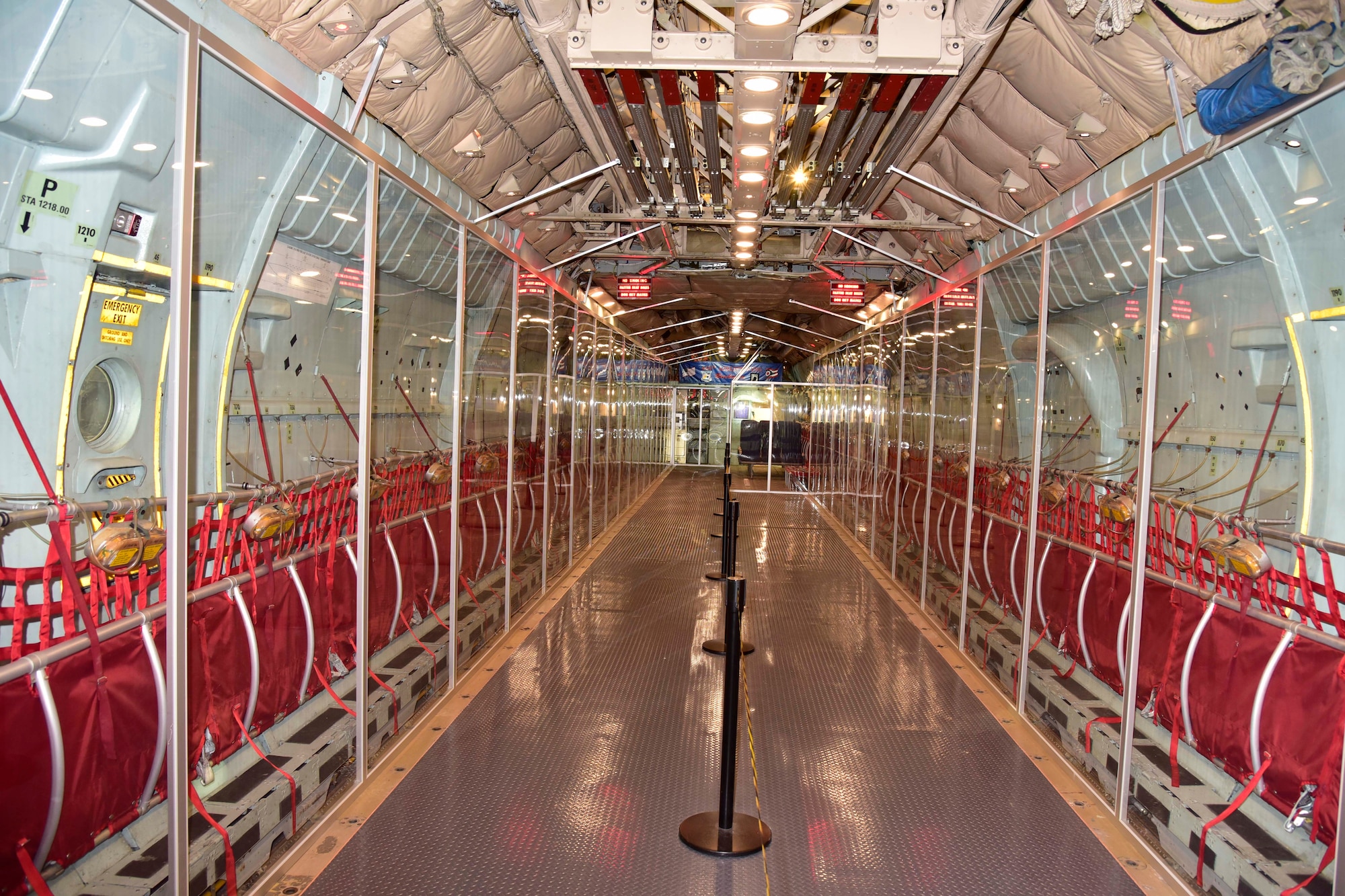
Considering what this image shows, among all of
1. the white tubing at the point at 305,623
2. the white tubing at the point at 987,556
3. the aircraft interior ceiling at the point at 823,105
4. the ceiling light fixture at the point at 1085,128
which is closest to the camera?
the aircraft interior ceiling at the point at 823,105

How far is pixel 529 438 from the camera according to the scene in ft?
20.6

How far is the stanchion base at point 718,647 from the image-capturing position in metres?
5.48

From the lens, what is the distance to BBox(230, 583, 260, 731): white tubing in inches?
123

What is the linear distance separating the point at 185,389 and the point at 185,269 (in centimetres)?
30

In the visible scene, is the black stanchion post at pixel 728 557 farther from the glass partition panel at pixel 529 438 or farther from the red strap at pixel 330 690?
the red strap at pixel 330 690

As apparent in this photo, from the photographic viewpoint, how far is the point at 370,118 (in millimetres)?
3816

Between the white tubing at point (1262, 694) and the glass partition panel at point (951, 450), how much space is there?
2.70 metres

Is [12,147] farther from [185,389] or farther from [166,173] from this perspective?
[185,389]

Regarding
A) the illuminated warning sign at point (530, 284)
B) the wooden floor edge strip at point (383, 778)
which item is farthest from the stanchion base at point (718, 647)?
the illuminated warning sign at point (530, 284)

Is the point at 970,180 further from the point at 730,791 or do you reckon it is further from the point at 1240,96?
the point at 730,791

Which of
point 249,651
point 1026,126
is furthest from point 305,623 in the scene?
point 1026,126

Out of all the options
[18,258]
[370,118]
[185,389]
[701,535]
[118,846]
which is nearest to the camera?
[185,389]

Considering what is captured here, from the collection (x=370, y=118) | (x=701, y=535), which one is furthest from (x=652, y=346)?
(x=370, y=118)

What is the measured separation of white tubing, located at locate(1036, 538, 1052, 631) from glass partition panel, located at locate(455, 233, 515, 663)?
122 inches
